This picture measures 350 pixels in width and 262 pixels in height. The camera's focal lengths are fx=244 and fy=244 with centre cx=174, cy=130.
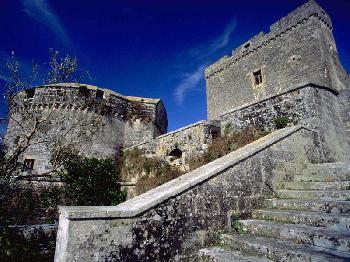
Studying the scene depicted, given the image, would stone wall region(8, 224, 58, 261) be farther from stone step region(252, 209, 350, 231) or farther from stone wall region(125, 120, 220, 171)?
stone wall region(125, 120, 220, 171)

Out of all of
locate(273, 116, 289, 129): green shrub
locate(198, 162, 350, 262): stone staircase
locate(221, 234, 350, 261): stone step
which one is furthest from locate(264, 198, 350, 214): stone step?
locate(273, 116, 289, 129): green shrub

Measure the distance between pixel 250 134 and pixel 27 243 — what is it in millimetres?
7796

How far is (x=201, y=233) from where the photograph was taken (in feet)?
13.0

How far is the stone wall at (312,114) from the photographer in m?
7.90

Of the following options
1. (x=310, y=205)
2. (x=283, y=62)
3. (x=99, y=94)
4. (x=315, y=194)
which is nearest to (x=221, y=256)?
(x=310, y=205)

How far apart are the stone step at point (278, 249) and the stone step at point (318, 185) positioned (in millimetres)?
1851

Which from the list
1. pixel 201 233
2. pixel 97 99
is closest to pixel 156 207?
pixel 201 233

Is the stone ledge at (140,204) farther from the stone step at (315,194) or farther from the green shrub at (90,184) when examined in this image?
the green shrub at (90,184)

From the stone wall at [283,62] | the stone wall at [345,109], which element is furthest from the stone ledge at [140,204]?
the stone wall at [283,62]

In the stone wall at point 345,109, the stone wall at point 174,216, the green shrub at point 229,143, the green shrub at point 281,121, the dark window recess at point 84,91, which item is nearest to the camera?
the stone wall at point 174,216

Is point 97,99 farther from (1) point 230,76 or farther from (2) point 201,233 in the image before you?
(2) point 201,233

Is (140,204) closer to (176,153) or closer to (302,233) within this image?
(302,233)

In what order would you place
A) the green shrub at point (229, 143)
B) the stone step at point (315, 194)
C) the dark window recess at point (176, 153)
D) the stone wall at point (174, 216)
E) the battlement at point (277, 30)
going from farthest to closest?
the battlement at point (277, 30) → the dark window recess at point (176, 153) → the green shrub at point (229, 143) → the stone step at point (315, 194) → the stone wall at point (174, 216)

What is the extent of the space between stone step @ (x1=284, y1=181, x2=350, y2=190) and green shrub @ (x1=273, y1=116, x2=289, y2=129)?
11.8ft
